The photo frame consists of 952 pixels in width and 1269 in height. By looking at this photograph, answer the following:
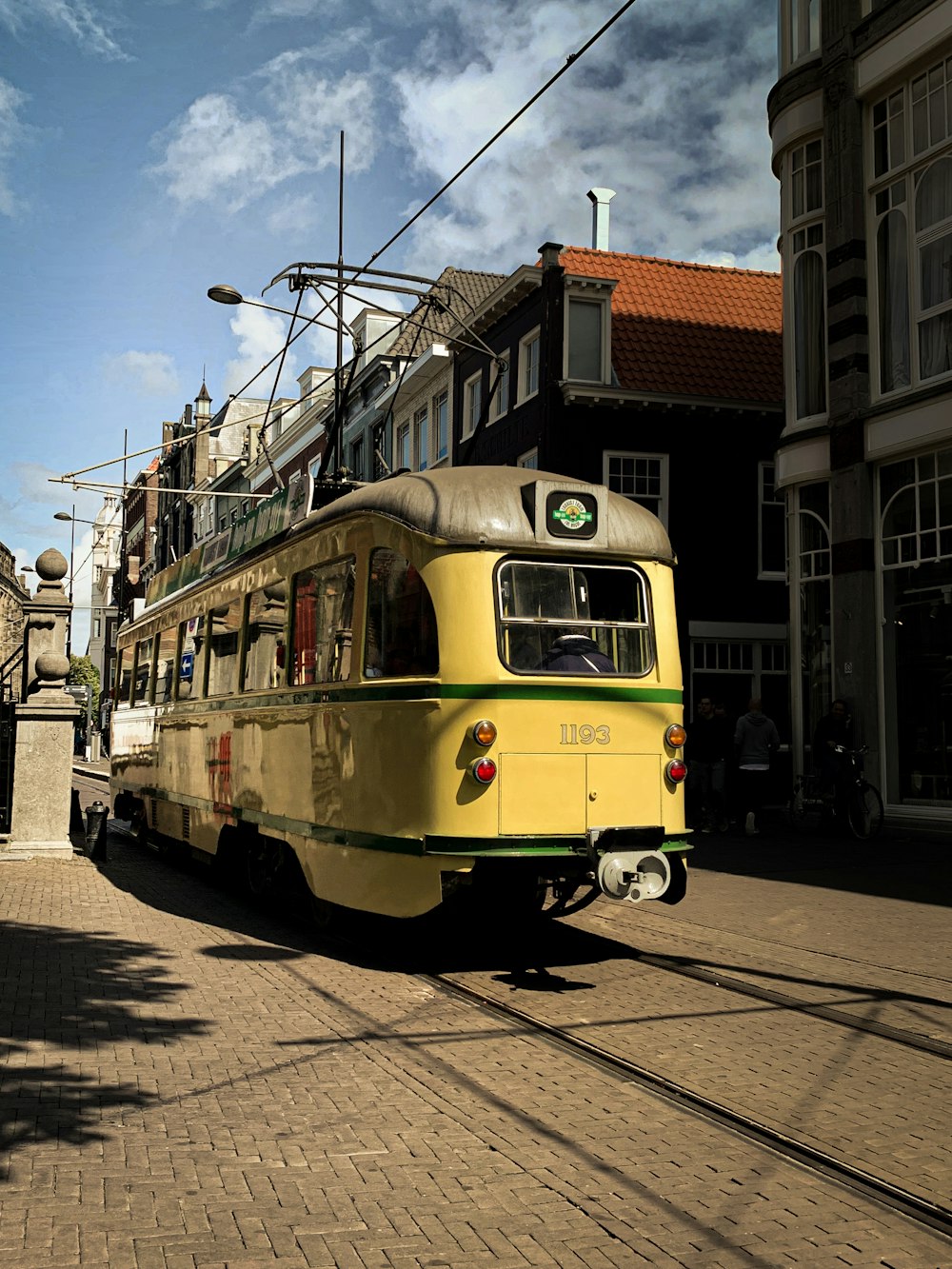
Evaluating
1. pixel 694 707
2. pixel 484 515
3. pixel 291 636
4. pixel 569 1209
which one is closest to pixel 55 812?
pixel 291 636

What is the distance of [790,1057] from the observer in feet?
20.7

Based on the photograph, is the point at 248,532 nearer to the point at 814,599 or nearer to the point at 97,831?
the point at 97,831

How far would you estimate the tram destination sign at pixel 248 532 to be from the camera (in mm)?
10445

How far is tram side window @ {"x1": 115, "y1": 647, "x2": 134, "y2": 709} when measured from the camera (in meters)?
18.3

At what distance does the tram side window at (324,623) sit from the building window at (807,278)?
10715 mm

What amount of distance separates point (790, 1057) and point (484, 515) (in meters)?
3.59

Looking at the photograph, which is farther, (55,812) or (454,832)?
(55,812)

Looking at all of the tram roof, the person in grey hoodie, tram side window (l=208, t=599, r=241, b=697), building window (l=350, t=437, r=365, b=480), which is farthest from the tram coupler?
building window (l=350, t=437, r=365, b=480)

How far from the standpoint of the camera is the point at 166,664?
15172 millimetres

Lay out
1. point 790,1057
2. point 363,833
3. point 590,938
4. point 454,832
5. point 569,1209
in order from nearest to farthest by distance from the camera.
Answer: point 569,1209, point 790,1057, point 454,832, point 363,833, point 590,938

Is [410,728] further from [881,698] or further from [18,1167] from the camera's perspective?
[881,698]

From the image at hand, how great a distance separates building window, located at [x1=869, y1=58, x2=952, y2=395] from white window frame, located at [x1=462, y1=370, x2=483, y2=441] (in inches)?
567

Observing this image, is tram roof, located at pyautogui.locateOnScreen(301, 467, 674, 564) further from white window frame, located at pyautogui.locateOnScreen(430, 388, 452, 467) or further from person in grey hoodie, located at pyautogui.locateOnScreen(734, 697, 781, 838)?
white window frame, located at pyautogui.locateOnScreen(430, 388, 452, 467)

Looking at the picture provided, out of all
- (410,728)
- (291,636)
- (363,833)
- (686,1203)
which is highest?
(291,636)
